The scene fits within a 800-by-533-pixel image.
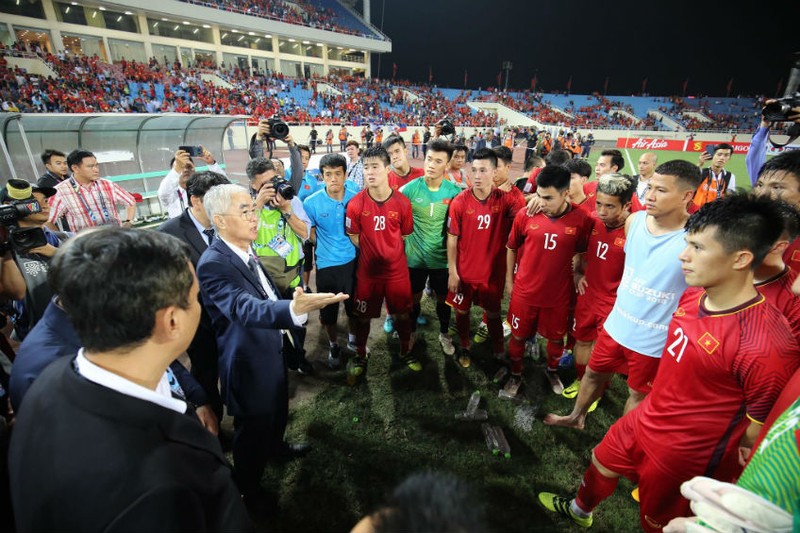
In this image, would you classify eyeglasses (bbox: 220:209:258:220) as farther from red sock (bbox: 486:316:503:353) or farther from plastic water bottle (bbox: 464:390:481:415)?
red sock (bbox: 486:316:503:353)

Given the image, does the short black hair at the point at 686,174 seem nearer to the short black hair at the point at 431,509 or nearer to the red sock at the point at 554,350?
the red sock at the point at 554,350

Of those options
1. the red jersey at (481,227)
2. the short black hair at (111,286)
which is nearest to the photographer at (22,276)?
the short black hair at (111,286)

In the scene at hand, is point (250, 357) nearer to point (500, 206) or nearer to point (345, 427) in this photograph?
point (345, 427)

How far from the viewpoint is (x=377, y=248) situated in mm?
4082

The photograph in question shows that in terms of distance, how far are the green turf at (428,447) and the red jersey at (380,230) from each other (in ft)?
3.98

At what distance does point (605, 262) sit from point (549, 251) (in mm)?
495

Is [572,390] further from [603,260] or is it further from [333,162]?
[333,162]

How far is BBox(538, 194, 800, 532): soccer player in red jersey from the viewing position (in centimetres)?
171

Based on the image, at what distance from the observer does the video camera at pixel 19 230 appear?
2508 mm

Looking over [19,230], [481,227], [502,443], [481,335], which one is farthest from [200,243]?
[481,335]

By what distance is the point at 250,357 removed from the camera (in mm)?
Result: 2404

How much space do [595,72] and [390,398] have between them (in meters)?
66.9

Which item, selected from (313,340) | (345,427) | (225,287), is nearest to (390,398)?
(345,427)

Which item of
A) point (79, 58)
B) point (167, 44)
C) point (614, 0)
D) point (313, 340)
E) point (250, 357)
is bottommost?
point (313, 340)
